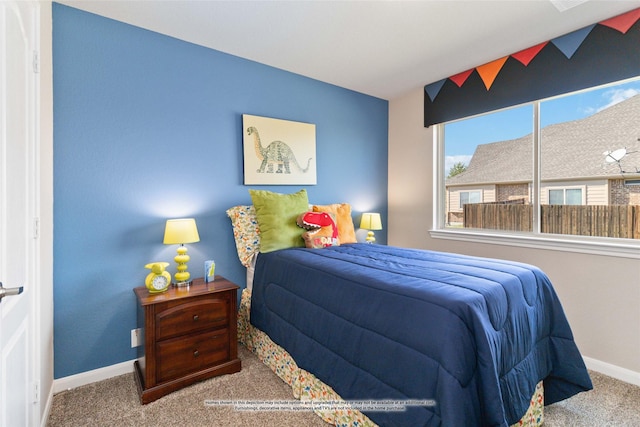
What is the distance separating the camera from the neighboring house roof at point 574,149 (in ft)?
7.33

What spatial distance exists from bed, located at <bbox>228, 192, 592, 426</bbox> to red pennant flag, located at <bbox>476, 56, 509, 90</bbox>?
1.87m

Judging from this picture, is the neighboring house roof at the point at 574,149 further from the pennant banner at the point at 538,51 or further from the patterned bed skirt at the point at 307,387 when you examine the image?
the patterned bed skirt at the point at 307,387

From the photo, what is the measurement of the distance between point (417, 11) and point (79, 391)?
3358 millimetres

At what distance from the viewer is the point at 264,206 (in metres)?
2.54

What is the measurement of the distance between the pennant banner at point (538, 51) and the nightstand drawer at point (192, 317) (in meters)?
3.01

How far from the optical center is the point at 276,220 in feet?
8.19

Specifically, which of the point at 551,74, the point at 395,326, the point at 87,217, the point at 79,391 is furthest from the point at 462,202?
the point at 79,391

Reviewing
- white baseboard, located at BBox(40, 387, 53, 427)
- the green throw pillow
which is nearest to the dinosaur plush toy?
the green throw pillow

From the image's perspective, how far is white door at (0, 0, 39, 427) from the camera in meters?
0.99

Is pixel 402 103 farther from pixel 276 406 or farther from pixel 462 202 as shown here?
pixel 276 406

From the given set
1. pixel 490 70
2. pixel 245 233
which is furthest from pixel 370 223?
pixel 490 70

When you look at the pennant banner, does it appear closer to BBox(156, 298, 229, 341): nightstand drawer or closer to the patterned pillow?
the patterned pillow

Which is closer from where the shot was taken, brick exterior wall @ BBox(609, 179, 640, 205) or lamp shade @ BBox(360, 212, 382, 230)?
brick exterior wall @ BBox(609, 179, 640, 205)

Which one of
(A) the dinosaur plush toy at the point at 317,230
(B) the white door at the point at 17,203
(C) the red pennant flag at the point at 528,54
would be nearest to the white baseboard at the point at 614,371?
(A) the dinosaur plush toy at the point at 317,230
